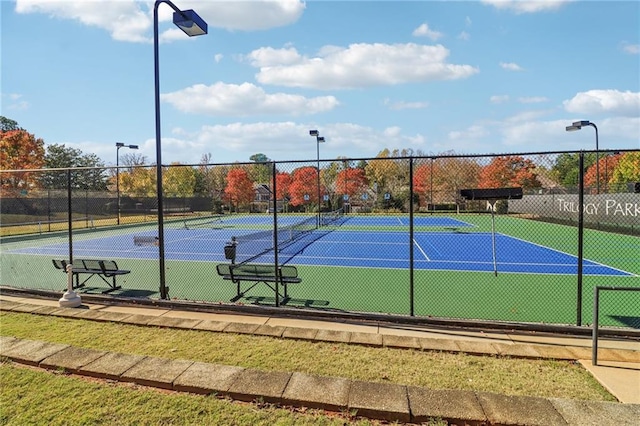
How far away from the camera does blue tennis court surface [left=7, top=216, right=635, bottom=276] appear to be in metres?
12.6

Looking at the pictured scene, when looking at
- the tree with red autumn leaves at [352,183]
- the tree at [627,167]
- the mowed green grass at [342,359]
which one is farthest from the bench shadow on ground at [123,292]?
the tree at [627,167]

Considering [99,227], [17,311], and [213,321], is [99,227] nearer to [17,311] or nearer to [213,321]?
[17,311]

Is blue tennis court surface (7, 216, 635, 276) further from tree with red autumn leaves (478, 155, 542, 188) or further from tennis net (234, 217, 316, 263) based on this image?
tree with red autumn leaves (478, 155, 542, 188)

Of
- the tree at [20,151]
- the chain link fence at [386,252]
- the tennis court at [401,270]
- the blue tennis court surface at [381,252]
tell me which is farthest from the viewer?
the tree at [20,151]

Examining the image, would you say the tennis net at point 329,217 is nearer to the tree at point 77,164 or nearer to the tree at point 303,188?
the tree at point 303,188

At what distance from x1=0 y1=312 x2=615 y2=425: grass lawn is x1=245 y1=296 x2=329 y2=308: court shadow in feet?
7.98

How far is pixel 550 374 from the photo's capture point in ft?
14.3

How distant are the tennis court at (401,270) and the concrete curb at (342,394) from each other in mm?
3041

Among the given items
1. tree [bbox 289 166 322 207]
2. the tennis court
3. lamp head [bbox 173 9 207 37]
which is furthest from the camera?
tree [bbox 289 166 322 207]

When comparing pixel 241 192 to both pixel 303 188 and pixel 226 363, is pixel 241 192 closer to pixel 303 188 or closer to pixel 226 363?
pixel 303 188

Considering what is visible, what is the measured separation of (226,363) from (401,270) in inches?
315

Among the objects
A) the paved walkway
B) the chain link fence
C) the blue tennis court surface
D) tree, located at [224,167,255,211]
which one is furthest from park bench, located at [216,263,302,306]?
tree, located at [224,167,255,211]

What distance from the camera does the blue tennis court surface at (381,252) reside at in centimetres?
1260

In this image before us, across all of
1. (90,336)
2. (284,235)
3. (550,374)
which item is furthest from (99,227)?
(550,374)
